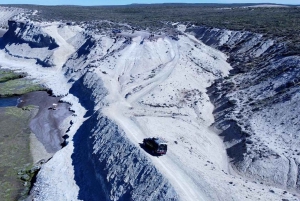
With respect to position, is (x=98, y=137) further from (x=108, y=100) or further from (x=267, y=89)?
(x=267, y=89)

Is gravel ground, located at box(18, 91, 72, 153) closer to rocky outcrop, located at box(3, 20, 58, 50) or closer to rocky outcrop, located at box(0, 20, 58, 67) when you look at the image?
rocky outcrop, located at box(0, 20, 58, 67)

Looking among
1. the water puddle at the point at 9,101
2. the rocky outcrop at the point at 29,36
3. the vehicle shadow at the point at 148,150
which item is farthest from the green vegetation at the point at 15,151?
the rocky outcrop at the point at 29,36

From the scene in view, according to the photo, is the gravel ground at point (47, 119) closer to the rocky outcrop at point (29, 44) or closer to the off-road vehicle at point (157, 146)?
the off-road vehicle at point (157, 146)

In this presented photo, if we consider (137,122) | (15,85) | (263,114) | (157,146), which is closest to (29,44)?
(15,85)

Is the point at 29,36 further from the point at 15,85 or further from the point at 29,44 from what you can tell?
the point at 15,85

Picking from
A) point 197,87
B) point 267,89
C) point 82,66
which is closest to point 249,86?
point 267,89
